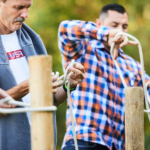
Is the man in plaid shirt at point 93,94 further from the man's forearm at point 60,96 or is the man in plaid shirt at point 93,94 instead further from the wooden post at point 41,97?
the wooden post at point 41,97

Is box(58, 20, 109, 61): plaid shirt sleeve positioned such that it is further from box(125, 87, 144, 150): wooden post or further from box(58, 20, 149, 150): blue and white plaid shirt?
box(125, 87, 144, 150): wooden post

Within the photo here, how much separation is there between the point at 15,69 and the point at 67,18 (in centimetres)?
463

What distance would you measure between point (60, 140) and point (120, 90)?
13.6 ft

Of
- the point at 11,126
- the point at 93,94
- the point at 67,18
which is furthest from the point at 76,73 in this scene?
the point at 67,18

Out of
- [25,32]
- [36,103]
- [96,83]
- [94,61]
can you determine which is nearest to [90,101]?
[96,83]

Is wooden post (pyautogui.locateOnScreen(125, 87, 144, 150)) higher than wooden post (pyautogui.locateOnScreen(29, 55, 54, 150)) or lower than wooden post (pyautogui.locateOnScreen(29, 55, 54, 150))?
lower

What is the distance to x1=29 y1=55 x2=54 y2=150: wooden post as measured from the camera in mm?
818

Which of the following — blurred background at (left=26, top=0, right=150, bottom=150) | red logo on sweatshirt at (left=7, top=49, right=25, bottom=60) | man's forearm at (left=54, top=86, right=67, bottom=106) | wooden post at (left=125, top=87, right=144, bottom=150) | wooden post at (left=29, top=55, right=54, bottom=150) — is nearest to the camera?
wooden post at (left=29, top=55, right=54, bottom=150)

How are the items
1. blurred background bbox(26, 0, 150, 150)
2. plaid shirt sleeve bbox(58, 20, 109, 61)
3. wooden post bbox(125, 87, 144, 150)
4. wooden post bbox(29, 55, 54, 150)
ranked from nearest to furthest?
1. wooden post bbox(29, 55, 54, 150)
2. wooden post bbox(125, 87, 144, 150)
3. plaid shirt sleeve bbox(58, 20, 109, 61)
4. blurred background bbox(26, 0, 150, 150)

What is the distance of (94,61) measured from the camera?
5.97 feet

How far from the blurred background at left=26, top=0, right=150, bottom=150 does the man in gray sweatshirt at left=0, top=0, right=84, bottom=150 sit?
3959 millimetres

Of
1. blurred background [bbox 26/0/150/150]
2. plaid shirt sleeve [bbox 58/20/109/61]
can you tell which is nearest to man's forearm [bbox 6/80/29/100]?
plaid shirt sleeve [bbox 58/20/109/61]

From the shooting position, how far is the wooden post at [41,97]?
818 millimetres

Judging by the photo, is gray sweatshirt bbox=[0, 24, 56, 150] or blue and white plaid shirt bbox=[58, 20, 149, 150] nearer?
gray sweatshirt bbox=[0, 24, 56, 150]
